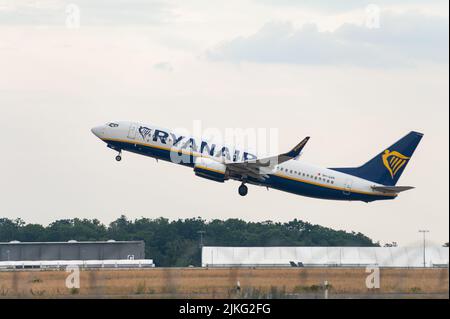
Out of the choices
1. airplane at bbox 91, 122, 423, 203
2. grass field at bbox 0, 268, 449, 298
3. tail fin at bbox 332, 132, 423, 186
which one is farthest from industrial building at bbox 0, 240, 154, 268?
grass field at bbox 0, 268, 449, 298

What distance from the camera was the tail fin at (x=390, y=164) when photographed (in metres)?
87.2

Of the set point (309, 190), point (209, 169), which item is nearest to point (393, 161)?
point (309, 190)

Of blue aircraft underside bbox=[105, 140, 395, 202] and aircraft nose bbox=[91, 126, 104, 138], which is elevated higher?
aircraft nose bbox=[91, 126, 104, 138]

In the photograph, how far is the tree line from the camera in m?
84.9

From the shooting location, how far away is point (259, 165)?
84.3m

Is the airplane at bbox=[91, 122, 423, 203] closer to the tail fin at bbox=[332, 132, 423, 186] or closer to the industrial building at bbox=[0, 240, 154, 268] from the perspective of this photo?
the tail fin at bbox=[332, 132, 423, 186]

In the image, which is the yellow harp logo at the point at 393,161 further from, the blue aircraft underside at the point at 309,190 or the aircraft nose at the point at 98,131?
the aircraft nose at the point at 98,131

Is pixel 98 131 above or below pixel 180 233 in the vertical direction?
above

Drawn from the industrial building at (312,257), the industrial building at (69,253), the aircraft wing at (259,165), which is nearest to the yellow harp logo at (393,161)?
the aircraft wing at (259,165)

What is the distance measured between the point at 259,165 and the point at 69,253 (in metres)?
18.6

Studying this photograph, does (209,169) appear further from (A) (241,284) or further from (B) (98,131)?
(A) (241,284)

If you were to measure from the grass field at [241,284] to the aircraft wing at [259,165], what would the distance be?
759 inches

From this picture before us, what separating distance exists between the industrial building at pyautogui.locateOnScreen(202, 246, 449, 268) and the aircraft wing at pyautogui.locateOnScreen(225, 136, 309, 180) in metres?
8.51
